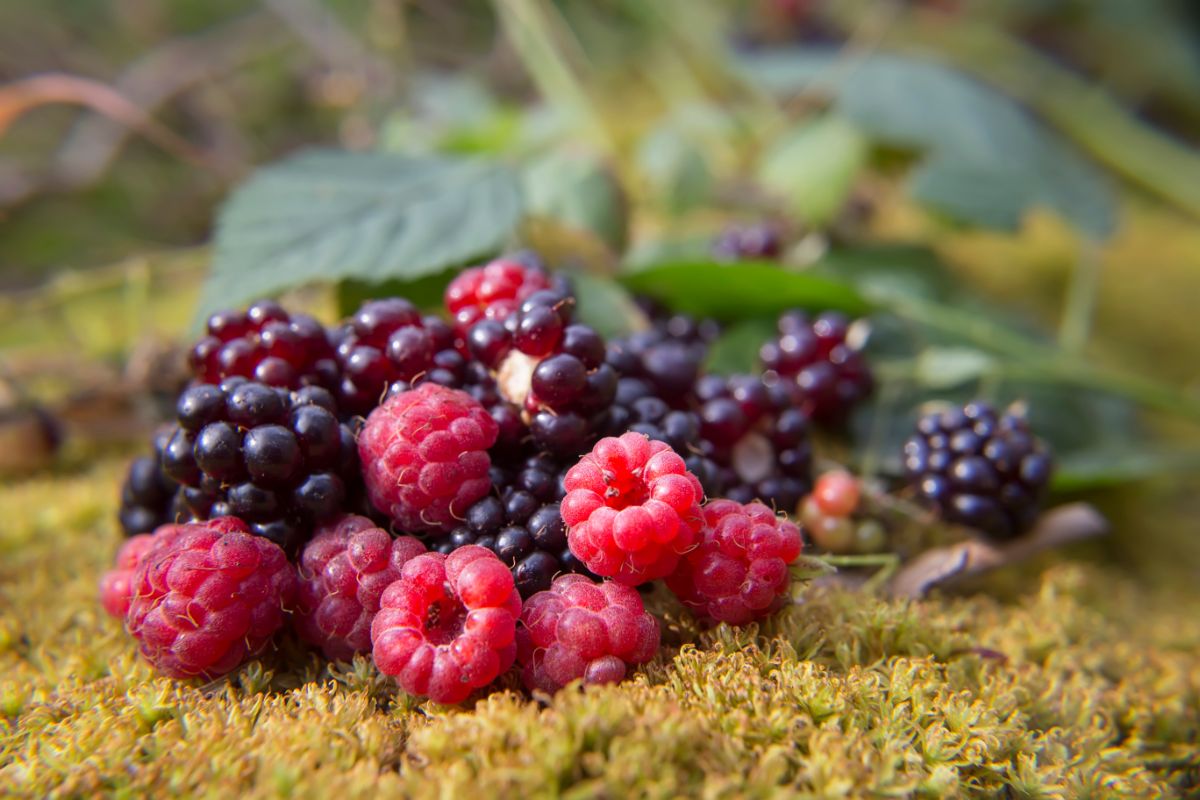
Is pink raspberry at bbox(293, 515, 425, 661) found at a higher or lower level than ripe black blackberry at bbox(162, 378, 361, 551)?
lower

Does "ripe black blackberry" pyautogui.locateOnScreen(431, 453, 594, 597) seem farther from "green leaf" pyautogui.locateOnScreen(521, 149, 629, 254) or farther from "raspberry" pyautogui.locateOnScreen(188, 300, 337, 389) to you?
"green leaf" pyautogui.locateOnScreen(521, 149, 629, 254)

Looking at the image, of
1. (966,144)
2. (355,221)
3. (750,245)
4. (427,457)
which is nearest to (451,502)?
(427,457)

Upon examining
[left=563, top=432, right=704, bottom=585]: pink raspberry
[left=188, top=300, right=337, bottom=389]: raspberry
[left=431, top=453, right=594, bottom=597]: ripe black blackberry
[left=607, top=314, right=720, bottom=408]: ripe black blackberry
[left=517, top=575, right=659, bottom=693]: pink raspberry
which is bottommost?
[left=517, top=575, right=659, bottom=693]: pink raspberry

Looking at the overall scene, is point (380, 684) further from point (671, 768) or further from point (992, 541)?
point (992, 541)

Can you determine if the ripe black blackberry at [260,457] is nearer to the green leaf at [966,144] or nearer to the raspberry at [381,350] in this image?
the raspberry at [381,350]

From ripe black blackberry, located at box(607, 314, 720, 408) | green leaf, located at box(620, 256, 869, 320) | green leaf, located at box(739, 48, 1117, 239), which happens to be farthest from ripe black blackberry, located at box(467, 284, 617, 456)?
green leaf, located at box(739, 48, 1117, 239)

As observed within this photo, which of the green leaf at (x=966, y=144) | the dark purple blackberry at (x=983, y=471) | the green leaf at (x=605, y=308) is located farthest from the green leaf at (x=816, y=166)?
the dark purple blackberry at (x=983, y=471)

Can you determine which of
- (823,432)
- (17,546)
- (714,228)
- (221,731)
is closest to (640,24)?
(714,228)
